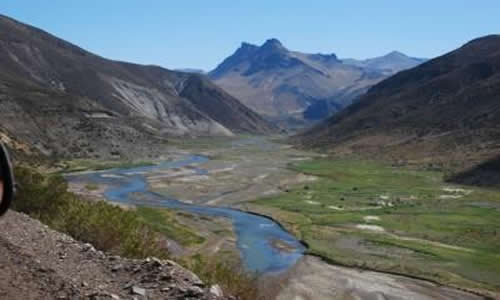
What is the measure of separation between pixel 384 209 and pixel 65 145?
302ft

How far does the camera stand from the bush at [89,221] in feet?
82.6

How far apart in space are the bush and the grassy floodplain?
2743 cm

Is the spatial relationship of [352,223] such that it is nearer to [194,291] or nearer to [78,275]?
[194,291]

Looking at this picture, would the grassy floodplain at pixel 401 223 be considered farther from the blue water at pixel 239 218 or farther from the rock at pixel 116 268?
the rock at pixel 116 268

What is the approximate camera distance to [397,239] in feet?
207

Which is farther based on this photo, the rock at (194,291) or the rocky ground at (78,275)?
the rock at (194,291)

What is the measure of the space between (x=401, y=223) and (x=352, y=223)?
5837 mm

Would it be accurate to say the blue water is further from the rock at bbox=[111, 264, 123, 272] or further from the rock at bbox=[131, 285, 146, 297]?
the rock at bbox=[131, 285, 146, 297]

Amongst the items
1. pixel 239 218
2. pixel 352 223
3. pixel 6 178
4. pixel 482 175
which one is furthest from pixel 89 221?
Result: pixel 482 175

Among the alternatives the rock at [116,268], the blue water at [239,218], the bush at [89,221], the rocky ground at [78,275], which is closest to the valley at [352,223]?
the blue water at [239,218]

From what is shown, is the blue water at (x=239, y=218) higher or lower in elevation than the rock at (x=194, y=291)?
lower

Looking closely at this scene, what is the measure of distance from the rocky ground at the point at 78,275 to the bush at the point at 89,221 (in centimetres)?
617

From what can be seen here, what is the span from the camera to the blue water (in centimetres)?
5438

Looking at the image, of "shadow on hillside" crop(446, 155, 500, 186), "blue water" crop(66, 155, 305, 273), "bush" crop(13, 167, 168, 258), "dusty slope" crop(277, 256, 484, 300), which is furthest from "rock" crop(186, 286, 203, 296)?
"shadow on hillside" crop(446, 155, 500, 186)
